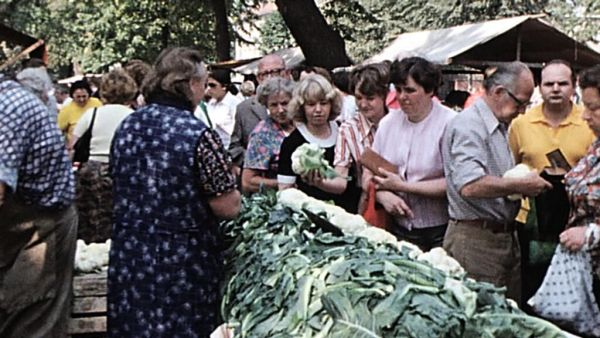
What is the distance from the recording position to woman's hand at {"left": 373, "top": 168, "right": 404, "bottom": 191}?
203 inches

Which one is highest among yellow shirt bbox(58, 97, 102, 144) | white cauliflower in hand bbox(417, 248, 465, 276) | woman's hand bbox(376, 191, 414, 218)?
white cauliflower in hand bbox(417, 248, 465, 276)

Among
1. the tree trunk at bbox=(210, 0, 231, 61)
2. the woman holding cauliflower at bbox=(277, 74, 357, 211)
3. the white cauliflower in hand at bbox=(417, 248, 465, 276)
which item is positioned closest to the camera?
the white cauliflower in hand at bbox=(417, 248, 465, 276)

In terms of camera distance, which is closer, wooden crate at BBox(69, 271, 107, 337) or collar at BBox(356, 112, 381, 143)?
wooden crate at BBox(69, 271, 107, 337)

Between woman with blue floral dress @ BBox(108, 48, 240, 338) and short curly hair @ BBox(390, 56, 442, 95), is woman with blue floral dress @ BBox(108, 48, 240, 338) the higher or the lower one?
the lower one

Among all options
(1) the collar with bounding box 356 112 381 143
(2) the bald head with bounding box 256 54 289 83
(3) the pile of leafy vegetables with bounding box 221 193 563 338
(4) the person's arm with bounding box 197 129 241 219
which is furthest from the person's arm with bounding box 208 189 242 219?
(2) the bald head with bounding box 256 54 289 83

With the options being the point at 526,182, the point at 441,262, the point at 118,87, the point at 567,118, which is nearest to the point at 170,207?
the point at 441,262

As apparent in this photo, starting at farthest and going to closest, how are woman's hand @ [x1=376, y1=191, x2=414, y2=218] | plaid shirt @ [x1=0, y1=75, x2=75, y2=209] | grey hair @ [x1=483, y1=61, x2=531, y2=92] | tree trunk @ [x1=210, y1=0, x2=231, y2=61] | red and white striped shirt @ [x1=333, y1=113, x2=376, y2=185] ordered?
1. tree trunk @ [x1=210, y1=0, x2=231, y2=61]
2. red and white striped shirt @ [x1=333, y1=113, x2=376, y2=185]
3. woman's hand @ [x1=376, y1=191, x2=414, y2=218]
4. grey hair @ [x1=483, y1=61, x2=531, y2=92]
5. plaid shirt @ [x1=0, y1=75, x2=75, y2=209]

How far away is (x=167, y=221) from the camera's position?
415cm

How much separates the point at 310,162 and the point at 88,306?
1557 millimetres

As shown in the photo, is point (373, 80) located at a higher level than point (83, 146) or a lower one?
higher

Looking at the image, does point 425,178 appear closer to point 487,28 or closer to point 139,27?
point 487,28

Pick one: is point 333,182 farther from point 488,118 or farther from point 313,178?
point 488,118

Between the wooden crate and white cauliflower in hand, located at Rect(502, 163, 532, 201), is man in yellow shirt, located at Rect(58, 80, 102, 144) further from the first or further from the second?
white cauliflower in hand, located at Rect(502, 163, 532, 201)

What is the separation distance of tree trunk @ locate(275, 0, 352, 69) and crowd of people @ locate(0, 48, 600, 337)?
8863 millimetres
